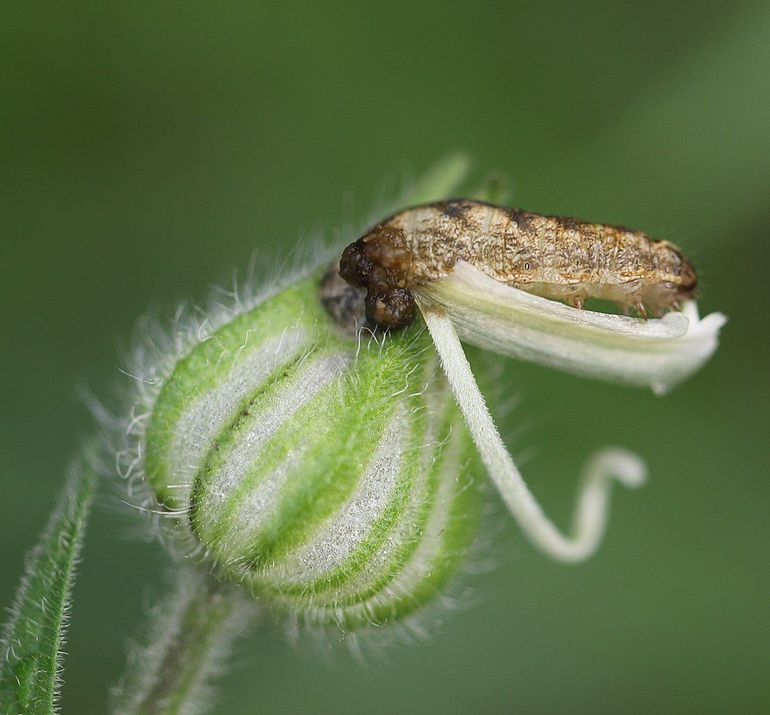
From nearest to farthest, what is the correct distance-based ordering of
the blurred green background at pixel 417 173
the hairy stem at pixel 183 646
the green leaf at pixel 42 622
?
the green leaf at pixel 42 622 → the hairy stem at pixel 183 646 → the blurred green background at pixel 417 173

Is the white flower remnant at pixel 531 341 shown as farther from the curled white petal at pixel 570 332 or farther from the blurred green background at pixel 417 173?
the blurred green background at pixel 417 173

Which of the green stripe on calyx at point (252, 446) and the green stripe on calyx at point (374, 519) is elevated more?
the green stripe on calyx at point (252, 446)

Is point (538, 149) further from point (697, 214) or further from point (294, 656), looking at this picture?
point (294, 656)

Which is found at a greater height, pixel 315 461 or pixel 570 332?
pixel 570 332

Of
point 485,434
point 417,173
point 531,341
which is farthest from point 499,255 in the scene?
point 417,173

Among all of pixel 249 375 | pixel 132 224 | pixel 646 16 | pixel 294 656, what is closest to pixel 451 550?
pixel 249 375

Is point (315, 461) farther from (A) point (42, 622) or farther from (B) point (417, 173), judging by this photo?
(B) point (417, 173)

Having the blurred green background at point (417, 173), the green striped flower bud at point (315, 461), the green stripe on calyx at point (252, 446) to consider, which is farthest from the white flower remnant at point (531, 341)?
the blurred green background at point (417, 173)

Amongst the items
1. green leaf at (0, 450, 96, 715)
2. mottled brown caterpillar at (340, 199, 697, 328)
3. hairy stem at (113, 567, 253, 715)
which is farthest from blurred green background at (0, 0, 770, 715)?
mottled brown caterpillar at (340, 199, 697, 328)
